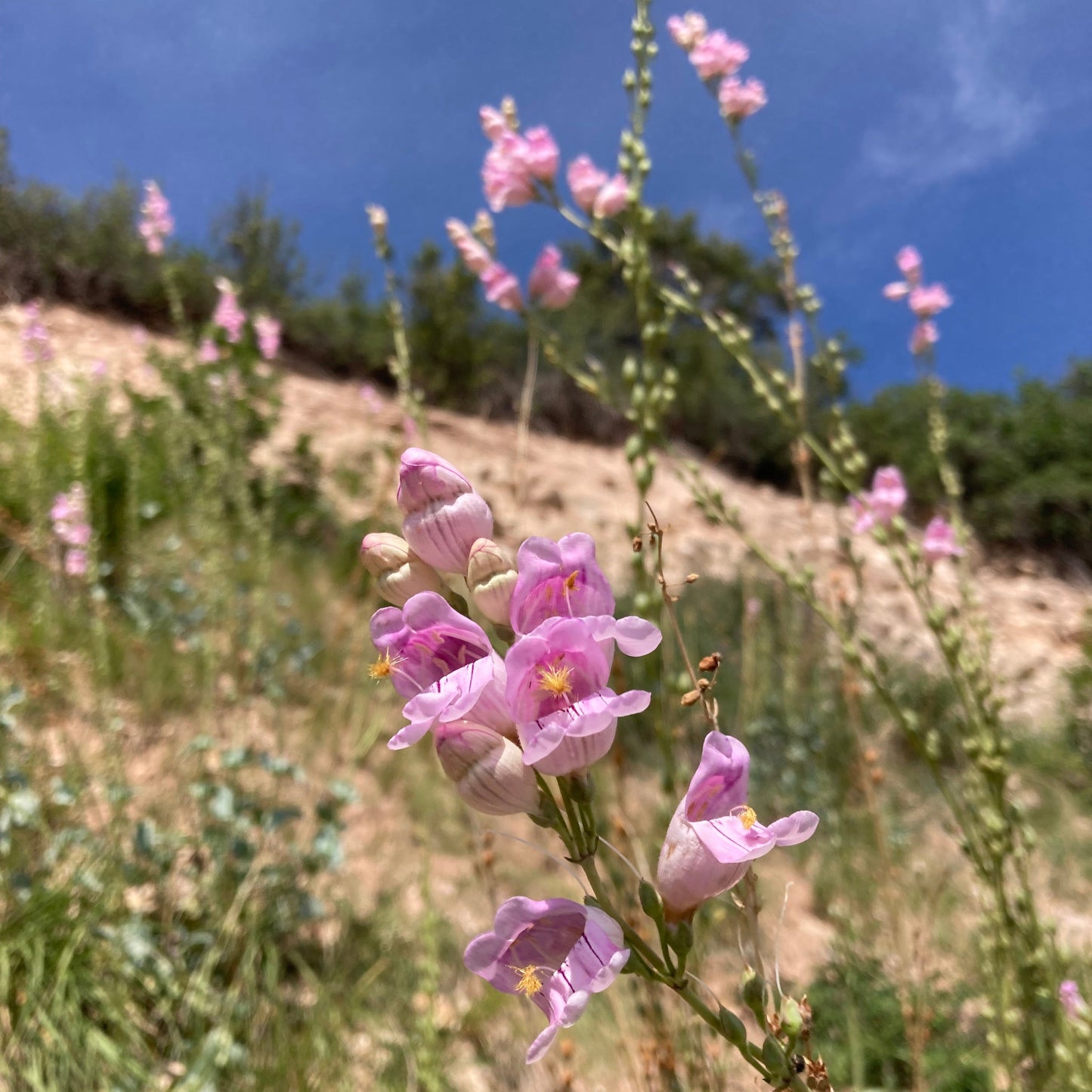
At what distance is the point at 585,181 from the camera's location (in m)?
1.84

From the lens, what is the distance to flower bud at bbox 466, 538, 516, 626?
676 mm

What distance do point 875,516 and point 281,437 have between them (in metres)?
9.17

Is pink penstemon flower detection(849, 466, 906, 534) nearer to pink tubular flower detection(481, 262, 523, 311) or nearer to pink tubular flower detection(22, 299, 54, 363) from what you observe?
pink tubular flower detection(481, 262, 523, 311)

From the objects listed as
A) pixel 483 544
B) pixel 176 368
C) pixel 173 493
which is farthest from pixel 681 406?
pixel 483 544

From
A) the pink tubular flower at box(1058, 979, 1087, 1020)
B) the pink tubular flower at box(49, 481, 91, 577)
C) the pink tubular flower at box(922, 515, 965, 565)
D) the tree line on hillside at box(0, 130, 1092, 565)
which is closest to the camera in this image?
the pink tubular flower at box(1058, 979, 1087, 1020)

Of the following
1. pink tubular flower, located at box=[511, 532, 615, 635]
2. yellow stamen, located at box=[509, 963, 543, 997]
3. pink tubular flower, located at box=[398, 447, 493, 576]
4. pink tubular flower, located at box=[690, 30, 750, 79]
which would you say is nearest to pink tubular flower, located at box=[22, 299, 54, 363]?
pink tubular flower, located at box=[690, 30, 750, 79]

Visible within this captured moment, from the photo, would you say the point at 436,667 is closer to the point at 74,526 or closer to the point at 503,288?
the point at 503,288

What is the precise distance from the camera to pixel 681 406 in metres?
16.8

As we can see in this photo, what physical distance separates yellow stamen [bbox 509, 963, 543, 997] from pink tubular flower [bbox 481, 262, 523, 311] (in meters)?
1.58

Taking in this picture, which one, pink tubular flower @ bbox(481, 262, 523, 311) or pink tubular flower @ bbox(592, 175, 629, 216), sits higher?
pink tubular flower @ bbox(592, 175, 629, 216)

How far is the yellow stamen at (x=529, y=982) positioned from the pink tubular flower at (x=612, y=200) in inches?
61.4

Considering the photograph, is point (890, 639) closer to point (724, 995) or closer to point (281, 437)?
point (724, 995)

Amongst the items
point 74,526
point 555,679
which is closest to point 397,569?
point 555,679

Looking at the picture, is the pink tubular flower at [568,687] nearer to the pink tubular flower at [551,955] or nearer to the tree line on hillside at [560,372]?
the pink tubular flower at [551,955]
